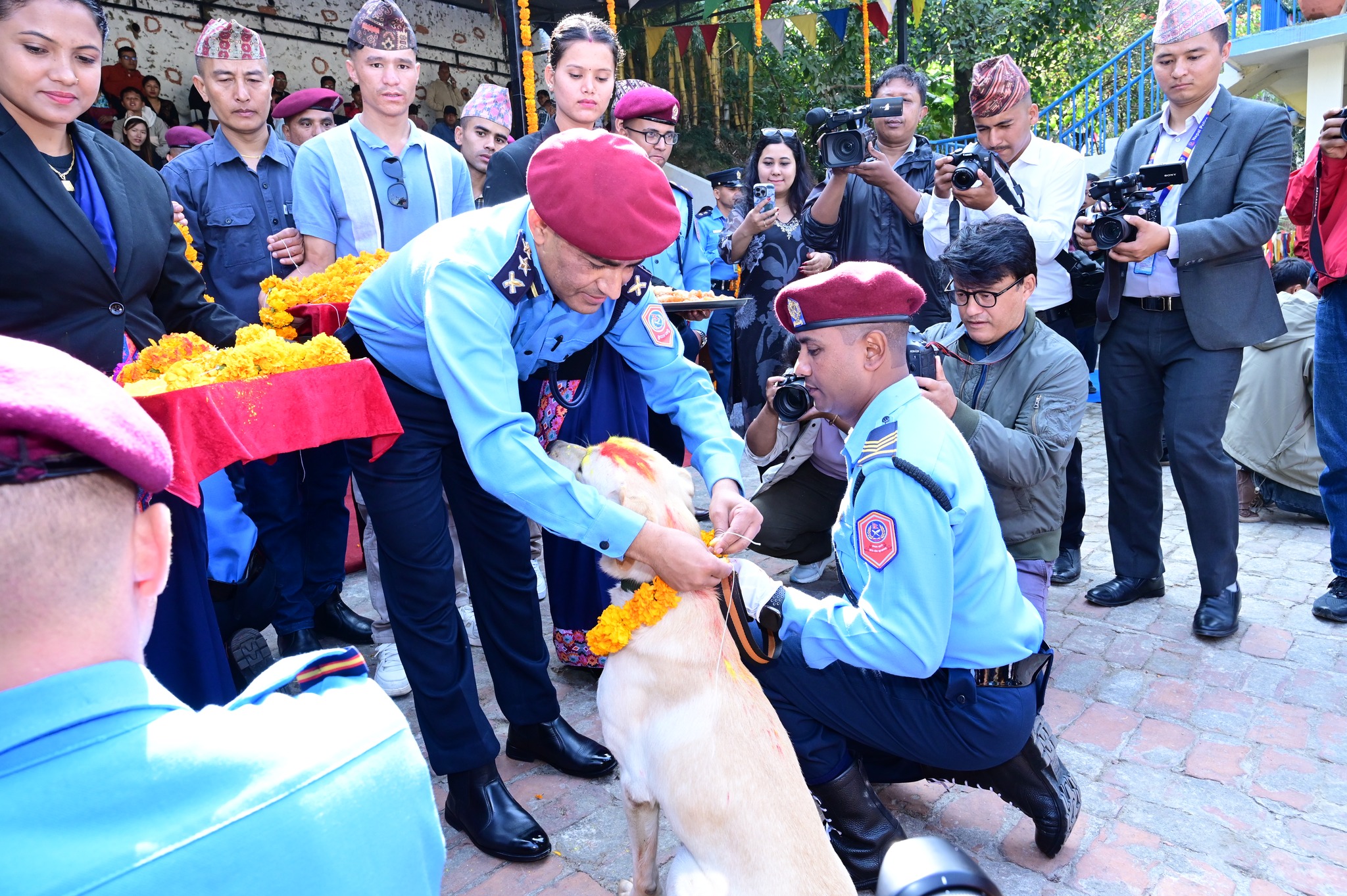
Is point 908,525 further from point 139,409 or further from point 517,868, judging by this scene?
point 139,409

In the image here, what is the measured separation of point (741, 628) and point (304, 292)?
6.52 ft

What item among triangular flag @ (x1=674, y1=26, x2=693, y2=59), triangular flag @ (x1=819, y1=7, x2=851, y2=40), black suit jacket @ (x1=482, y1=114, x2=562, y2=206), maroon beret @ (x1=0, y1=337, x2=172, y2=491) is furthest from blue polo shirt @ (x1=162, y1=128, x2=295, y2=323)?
triangular flag @ (x1=819, y1=7, x2=851, y2=40)

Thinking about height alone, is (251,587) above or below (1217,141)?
below

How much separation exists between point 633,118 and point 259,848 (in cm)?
458

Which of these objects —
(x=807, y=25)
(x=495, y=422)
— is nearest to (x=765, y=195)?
(x=495, y=422)

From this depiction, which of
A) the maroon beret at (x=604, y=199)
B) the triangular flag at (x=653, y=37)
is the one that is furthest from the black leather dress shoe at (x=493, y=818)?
the triangular flag at (x=653, y=37)

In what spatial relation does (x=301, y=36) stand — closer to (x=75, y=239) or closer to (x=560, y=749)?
(x=75, y=239)

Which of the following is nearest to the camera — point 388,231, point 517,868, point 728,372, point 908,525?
point 908,525

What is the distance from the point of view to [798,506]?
14.6 ft

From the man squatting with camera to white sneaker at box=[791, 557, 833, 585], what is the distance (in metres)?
1.22

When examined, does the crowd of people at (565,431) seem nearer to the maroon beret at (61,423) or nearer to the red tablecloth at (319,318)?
the maroon beret at (61,423)

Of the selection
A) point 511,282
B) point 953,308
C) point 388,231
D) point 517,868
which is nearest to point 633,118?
point 388,231

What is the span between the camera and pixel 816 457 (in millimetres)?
4289

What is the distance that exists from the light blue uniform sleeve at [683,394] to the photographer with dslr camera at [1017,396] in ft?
3.23
